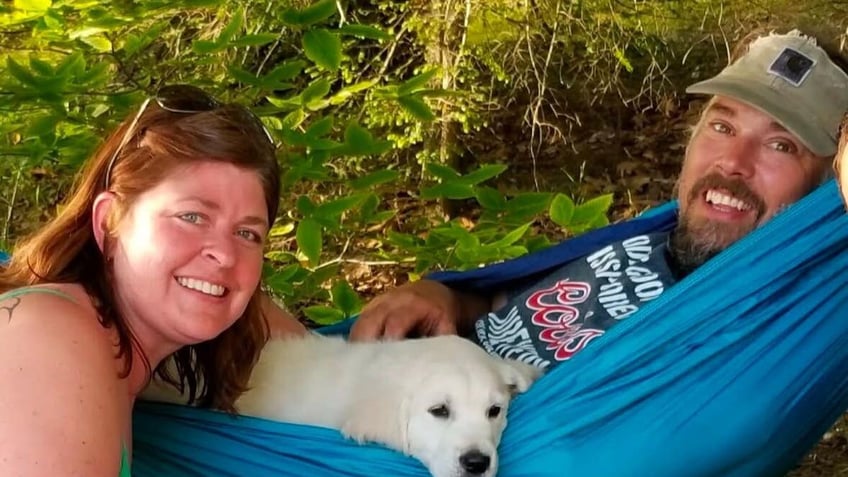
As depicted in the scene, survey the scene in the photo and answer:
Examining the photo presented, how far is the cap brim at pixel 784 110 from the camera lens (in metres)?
1.79

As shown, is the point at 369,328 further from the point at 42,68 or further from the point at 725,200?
the point at 42,68

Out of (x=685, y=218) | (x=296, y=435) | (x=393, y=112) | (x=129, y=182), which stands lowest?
(x=393, y=112)

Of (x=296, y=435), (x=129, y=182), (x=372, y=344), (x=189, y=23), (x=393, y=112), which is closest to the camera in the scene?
(x=129, y=182)

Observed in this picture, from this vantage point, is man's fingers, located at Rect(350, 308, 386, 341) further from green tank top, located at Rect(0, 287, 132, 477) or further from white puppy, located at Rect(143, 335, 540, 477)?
green tank top, located at Rect(0, 287, 132, 477)

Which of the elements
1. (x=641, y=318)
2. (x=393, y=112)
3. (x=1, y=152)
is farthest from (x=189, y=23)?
(x=641, y=318)

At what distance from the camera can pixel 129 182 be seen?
4.41ft

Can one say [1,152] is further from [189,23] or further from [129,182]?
[189,23]

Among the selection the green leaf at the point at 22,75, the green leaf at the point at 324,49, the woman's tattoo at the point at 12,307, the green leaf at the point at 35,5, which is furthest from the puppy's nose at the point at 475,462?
the green leaf at the point at 35,5

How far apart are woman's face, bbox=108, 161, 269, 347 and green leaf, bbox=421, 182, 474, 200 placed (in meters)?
0.81

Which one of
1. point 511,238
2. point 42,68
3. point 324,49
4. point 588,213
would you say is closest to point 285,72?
point 324,49

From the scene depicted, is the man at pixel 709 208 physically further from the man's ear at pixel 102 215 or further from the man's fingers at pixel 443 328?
the man's ear at pixel 102 215

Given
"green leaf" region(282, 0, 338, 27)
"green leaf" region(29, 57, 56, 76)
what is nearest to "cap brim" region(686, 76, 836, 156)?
"green leaf" region(282, 0, 338, 27)

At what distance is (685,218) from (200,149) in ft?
3.10

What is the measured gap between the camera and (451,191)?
2.15 metres
